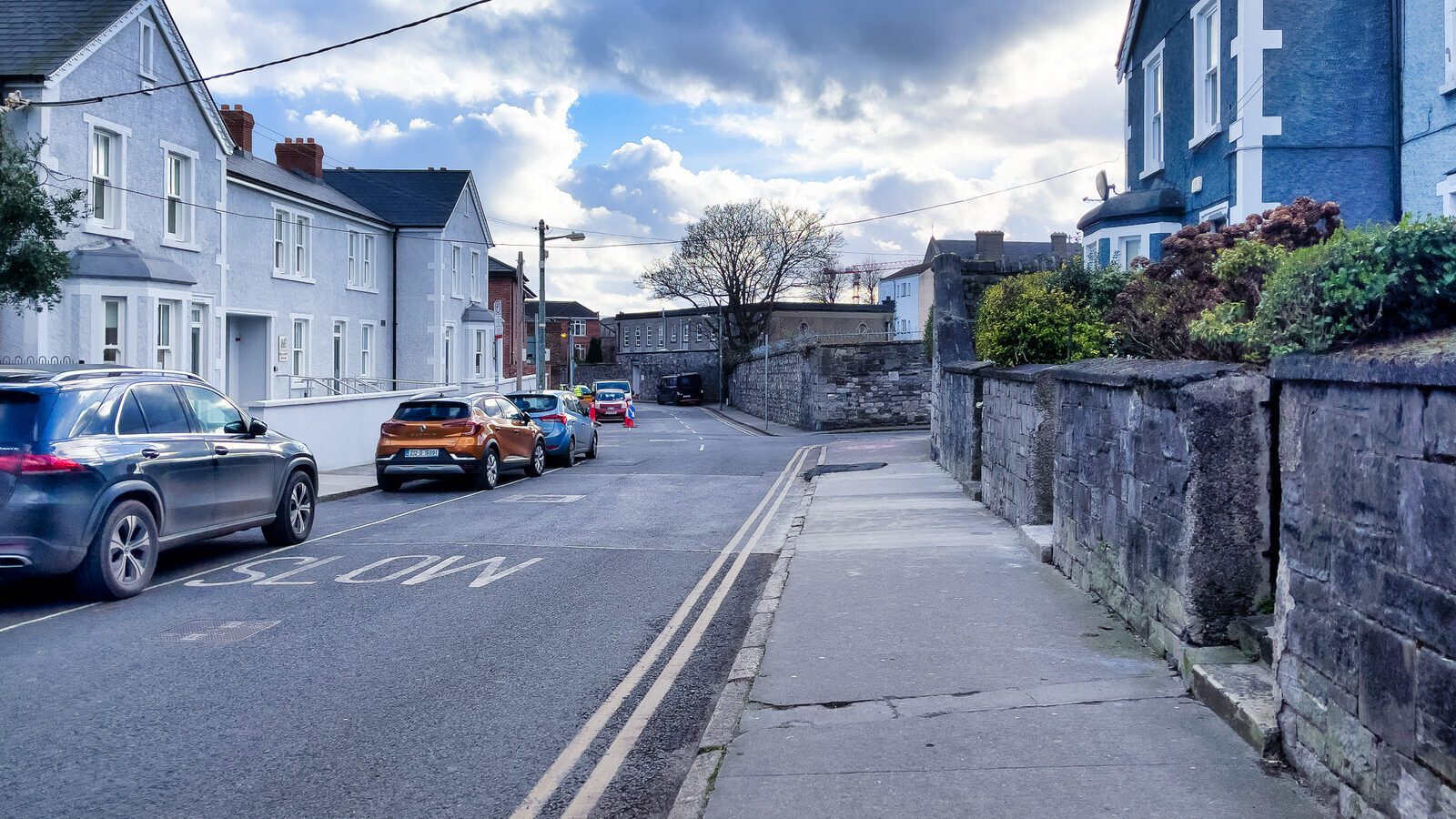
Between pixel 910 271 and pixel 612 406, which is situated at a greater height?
pixel 910 271

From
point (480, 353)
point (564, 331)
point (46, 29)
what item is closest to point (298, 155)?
point (480, 353)

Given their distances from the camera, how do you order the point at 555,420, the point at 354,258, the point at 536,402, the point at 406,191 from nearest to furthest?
the point at 555,420 < the point at 536,402 < the point at 354,258 < the point at 406,191

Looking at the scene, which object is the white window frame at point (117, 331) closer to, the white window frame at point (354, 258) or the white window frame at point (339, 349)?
the white window frame at point (339, 349)

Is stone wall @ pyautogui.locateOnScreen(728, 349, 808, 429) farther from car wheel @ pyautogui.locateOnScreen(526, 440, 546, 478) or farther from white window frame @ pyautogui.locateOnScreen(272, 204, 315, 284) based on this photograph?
car wheel @ pyautogui.locateOnScreen(526, 440, 546, 478)

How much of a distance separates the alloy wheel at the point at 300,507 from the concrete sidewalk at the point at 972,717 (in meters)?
5.85

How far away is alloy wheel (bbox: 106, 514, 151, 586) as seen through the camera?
29.3 feet

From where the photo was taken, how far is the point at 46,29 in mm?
20969

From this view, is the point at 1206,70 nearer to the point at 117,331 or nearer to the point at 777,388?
the point at 117,331

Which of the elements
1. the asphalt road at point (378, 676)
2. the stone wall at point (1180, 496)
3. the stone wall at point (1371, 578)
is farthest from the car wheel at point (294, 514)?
the stone wall at point (1371, 578)

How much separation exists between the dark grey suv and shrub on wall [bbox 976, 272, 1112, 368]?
902cm

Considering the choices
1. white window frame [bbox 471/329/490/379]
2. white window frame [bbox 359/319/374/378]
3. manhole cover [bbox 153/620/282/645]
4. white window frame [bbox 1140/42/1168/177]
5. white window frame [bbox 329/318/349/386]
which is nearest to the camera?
manhole cover [bbox 153/620/282/645]

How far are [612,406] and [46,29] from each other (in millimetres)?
33899

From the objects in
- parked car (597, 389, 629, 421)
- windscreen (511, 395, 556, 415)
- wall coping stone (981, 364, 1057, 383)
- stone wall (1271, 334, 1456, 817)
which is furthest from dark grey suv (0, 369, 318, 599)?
parked car (597, 389, 629, 421)

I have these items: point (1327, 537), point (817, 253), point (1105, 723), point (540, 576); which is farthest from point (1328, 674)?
point (817, 253)
